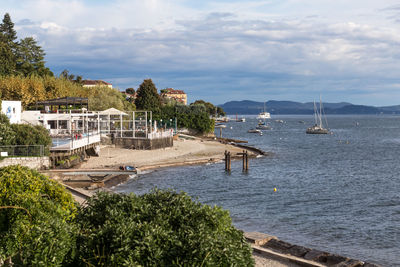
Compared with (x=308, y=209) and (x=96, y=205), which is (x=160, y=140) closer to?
(x=308, y=209)

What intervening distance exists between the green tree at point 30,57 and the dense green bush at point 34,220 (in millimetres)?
84039

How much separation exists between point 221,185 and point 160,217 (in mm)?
29209

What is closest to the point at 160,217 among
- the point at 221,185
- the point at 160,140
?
the point at 221,185

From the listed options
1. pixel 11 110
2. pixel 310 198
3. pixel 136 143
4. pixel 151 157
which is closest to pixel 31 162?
pixel 11 110

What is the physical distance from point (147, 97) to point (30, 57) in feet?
83.9

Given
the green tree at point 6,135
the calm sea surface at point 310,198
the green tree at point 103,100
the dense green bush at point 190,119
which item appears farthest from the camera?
the dense green bush at point 190,119

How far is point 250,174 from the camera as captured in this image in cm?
4500

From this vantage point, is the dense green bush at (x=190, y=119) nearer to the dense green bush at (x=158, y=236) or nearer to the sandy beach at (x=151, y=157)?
the sandy beach at (x=151, y=157)

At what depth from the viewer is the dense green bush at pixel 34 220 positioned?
835cm

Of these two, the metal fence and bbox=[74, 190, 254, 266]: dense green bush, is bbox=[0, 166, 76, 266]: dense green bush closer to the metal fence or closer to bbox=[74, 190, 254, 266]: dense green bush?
bbox=[74, 190, 254, 266]: dense green bush

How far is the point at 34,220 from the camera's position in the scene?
1059cm

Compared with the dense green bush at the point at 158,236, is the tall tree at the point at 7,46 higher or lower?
higher

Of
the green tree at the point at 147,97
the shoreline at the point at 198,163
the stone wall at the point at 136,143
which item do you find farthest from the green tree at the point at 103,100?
the green tree at the point at 147,97

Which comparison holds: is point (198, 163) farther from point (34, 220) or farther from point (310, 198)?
point (34, 220)
